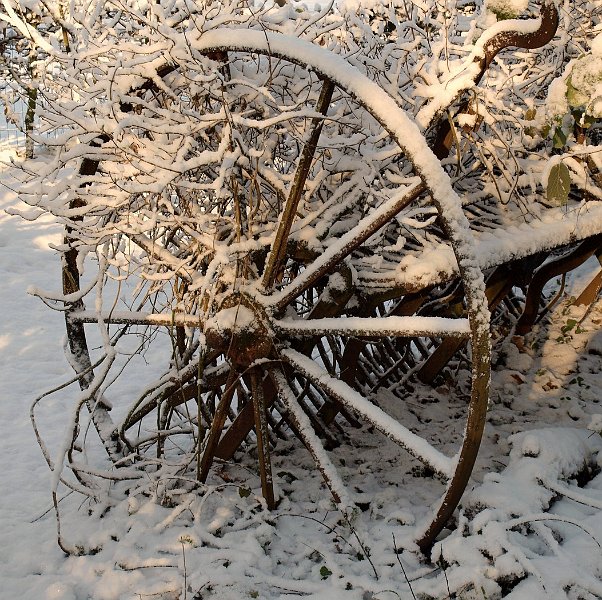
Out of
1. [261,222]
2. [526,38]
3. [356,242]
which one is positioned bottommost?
[261,222]

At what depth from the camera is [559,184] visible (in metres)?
1.82


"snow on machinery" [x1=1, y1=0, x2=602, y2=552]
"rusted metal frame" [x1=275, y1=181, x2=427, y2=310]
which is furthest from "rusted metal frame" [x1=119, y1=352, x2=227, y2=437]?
"rusted metal frame" [x1=275, y1=181, x2=427, y2=310]

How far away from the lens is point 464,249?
6.13ft

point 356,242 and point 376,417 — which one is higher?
point 356,242

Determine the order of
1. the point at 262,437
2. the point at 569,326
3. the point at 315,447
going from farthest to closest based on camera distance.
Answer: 1. the point at 569,326
2. the point at 262,437
3. the point at 315,447

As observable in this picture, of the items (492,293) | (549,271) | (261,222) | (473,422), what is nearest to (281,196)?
(261,222)

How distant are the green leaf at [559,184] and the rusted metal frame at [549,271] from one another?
1880mm

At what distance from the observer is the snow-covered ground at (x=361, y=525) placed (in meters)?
2.09

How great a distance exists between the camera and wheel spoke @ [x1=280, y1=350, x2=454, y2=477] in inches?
86.7

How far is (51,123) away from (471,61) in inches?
70.2

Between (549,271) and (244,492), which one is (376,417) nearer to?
(244,492)

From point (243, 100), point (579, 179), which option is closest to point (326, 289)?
point (243, 100)

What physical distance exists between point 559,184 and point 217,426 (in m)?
1.79

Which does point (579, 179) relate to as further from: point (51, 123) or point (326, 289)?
point (51, 123)
